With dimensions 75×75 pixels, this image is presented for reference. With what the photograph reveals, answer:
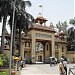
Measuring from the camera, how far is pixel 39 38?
50406 mm

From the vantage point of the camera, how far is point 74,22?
57375mm

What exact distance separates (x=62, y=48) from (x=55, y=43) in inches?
104

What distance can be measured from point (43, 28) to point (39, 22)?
3.77 meters

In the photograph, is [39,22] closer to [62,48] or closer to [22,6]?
[62,48]

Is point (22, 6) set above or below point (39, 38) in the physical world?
above

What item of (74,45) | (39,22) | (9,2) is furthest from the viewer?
(74,45)

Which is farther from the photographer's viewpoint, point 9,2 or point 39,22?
point 39,22

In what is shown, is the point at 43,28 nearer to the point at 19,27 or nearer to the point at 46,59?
the point at 46,59

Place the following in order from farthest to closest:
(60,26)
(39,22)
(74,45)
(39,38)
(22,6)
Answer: (60,26), (74,45), (39,22), (39,38), (22,6)

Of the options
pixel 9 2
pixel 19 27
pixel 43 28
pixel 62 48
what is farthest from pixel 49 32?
pixel 9 2

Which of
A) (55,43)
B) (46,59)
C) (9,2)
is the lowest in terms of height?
(46,59)

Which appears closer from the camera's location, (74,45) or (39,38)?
(39,38)

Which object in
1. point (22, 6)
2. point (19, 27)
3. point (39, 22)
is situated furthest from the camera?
point (39, 22)

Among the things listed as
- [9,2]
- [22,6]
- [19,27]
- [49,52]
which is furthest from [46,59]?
[9,2]
